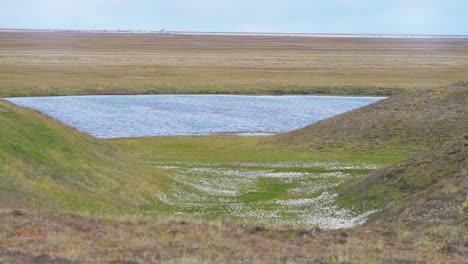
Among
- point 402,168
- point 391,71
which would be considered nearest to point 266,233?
point 402,168

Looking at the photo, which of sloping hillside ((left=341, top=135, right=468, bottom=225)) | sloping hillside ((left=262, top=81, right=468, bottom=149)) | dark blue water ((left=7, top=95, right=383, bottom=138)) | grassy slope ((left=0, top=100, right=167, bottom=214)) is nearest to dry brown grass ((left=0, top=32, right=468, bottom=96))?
dark blue water ((left=7, top=95, right=383, bottom=138))

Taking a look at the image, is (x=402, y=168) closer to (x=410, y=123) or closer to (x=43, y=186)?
(x=43, y=186)

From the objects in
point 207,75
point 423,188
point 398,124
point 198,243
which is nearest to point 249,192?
point 423,188

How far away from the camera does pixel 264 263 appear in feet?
53.1

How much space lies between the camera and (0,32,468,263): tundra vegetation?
1788 centimetres

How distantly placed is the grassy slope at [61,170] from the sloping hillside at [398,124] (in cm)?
2507

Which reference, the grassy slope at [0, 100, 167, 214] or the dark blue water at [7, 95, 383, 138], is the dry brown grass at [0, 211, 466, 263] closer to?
the grassy slope at [0, 100, 167, 214]

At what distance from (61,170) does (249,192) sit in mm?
12352

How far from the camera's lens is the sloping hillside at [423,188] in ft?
81.1

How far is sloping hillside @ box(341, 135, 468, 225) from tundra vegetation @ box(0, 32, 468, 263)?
0.32 feet

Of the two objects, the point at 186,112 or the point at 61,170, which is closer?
the point at 61,170

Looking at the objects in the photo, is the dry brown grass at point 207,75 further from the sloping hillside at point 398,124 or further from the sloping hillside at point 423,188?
the sloping hillside at point 423,188

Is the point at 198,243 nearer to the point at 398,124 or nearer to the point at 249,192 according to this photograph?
the point at 249,192

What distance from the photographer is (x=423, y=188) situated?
106ft
